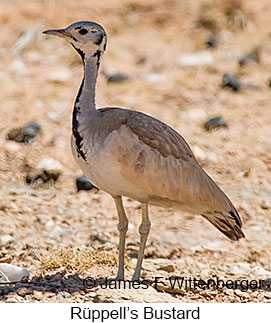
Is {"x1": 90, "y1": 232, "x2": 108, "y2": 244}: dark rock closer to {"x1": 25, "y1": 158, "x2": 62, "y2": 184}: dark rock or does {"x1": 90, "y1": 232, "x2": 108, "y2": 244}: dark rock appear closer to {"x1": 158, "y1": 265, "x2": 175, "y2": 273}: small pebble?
{"x1": 158, "y1": 265, "x2": 175, "y2": 273}: small pebble

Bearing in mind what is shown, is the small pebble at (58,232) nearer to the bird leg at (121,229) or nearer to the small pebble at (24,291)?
the bird leg at (121,229)

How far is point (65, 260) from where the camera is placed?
5633 millimetres

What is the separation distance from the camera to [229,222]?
5.55 meters

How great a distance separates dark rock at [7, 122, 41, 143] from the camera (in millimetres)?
8211

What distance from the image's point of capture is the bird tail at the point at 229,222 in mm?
5527

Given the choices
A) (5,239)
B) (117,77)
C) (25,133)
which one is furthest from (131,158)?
(117,77)

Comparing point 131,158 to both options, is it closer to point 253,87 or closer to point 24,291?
point 24,291

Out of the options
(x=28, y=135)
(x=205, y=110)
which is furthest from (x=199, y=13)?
(x=28, y=135)

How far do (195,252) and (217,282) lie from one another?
72cm

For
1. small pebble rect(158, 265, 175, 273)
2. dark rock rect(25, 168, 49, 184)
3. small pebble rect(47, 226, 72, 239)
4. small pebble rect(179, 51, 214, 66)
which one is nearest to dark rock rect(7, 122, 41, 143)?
dark rock rect(25, 168, 49, 184)

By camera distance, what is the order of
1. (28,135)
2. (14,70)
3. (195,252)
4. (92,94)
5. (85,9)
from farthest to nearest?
(85,9) → (14,70) → (28,135) → (195,252) → (92,94)

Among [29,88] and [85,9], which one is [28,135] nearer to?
[29,88]

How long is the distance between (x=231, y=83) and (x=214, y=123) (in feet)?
3.99

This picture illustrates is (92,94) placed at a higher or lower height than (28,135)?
lower
